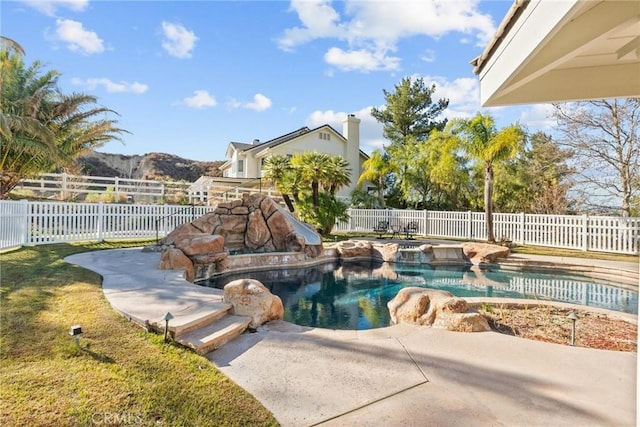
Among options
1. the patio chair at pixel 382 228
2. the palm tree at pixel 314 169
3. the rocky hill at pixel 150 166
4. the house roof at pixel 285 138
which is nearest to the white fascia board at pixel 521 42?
→ the palm tree at pixel 314 169

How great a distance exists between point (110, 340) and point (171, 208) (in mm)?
11201

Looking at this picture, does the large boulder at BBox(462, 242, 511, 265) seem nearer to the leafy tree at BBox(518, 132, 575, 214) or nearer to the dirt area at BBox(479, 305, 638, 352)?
the dirt area at BBox(479, 305, 638, 352)

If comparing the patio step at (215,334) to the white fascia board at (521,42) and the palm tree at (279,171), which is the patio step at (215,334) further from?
the palm tree at (279,171)

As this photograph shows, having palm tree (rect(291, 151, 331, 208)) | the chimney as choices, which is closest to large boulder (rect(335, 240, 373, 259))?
palm tree (rect(291, 151, 331, 208))

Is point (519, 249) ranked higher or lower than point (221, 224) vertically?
lower

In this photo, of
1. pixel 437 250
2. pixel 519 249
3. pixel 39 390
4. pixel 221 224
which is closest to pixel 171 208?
pixel 221 224

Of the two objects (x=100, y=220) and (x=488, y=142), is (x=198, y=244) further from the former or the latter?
(x=488, y=142)

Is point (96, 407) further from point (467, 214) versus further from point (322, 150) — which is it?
point (322, 150)

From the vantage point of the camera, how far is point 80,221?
Result: 11.3 m

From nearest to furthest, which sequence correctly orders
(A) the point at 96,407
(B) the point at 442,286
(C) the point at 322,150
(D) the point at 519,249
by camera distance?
(A) the point at 96,407 < (B) the point at 442,286 < (D) the point at 519,249 < (C) the point at 322,150

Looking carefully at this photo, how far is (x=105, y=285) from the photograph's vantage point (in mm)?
5621

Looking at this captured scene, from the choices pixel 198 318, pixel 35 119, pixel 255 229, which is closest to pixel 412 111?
pixel 255 229

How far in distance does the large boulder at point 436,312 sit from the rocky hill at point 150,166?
35000mm

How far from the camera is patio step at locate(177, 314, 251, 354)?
3.52m
